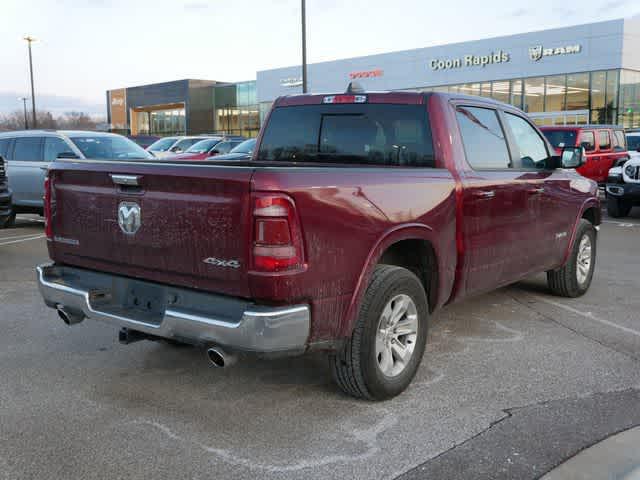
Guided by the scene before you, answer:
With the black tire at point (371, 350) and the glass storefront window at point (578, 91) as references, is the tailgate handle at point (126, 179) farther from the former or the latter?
the glass storefront window at point (578, 91)

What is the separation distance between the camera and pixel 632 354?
4.96 metres

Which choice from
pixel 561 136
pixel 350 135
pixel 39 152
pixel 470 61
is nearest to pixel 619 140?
pixel 561 136

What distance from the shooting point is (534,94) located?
37.6 meters

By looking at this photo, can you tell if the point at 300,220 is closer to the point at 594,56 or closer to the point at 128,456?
the point at 128,456

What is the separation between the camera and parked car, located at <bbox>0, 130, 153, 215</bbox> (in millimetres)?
12000

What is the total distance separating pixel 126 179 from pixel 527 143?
143 inches

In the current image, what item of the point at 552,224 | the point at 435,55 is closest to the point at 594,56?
the point at 435,55

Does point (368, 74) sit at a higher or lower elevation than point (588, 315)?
higher

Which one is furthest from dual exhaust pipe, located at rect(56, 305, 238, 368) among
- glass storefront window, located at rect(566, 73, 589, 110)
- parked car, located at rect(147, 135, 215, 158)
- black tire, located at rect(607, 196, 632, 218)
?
glass storefront window, located at rect(566, 73, 589, 110)

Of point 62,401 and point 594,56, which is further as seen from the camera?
point 594,56

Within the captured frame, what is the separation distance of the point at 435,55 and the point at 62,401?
40.3 m

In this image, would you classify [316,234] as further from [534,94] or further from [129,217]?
[534,94]

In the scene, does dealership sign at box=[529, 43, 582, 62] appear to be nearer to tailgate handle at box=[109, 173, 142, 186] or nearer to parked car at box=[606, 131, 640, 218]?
parked car at box=[606, 131, 640, 218]

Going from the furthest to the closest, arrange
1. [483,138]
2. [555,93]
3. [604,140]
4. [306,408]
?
[555,93] → [604,140] → [483,138] → [306,408]
